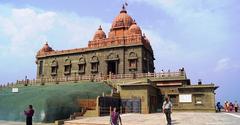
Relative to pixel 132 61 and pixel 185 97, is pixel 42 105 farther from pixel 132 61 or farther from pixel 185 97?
pixel 132 61

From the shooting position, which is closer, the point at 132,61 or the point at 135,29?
the point at 132,61

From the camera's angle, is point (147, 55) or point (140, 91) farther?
point (147, 55)

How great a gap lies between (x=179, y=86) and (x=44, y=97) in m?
17.4

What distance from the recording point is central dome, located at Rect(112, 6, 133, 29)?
158 feet

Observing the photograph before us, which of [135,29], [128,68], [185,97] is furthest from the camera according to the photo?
[135,29]

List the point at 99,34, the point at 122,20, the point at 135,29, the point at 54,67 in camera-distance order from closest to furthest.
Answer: the point at 135,29 < the point at 99,34 < the point at 122,20 < the point at 54,67

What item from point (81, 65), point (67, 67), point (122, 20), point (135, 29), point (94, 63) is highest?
point (122, 20)

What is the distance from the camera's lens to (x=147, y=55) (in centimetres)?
4575

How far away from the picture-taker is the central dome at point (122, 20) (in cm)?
4811

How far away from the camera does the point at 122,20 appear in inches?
1923

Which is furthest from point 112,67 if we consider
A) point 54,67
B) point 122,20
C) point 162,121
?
point 162,121

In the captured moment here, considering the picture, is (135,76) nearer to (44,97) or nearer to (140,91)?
(140,91)

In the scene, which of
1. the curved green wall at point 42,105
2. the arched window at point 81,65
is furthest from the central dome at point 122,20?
the curved green wall at point 42,105

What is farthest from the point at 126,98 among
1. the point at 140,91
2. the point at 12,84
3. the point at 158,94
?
the point at 12,84
